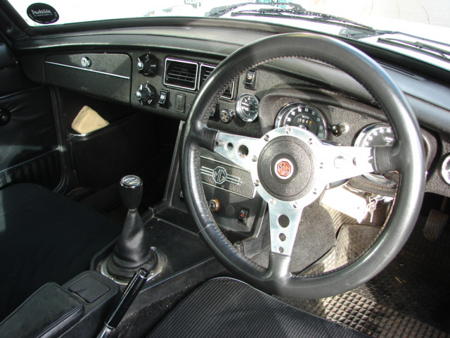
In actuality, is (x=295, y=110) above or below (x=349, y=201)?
above

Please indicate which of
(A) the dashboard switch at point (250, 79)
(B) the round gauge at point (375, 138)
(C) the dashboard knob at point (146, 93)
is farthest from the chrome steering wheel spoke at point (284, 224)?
(C) the dashboard knob at point (146, 93)

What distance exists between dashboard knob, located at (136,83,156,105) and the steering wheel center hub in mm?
864

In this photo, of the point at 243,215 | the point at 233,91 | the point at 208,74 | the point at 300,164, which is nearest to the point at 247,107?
the point at 233,91

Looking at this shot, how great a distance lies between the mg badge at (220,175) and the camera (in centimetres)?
187

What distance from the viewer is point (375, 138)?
1362mm

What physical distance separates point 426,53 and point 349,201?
551 millimetres

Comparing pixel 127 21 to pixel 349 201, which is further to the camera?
pixel 127 21

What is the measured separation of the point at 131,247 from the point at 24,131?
1058mm

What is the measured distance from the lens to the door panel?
2.10 meters

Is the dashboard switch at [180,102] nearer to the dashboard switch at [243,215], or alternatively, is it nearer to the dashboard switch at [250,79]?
the dashboard switch at [250,79]

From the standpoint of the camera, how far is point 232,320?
138 cm

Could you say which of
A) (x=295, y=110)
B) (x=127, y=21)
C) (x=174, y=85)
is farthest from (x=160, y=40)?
(x=295, y=110)

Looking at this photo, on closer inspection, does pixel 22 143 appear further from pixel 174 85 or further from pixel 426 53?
pixel 426 53

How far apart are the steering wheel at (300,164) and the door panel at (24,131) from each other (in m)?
1.20
